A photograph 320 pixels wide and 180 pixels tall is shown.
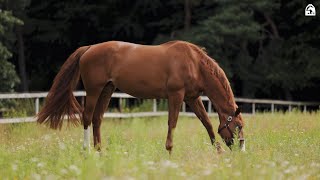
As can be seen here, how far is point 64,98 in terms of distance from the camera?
36.0 feet

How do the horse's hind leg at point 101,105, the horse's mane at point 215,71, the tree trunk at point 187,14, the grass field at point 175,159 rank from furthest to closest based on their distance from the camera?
the tree trunk at point 187,14 < the horse's hind leg at point 101,105 < the horse's mane at point 215,71 < the grass field at point 175,159

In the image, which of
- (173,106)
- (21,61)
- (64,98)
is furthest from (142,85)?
(21,61)

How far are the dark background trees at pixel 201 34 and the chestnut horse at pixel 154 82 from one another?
54.4 ft

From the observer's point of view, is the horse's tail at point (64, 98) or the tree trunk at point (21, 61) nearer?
the horse's tail at point (64, 98)

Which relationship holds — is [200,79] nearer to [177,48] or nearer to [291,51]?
[177,48]

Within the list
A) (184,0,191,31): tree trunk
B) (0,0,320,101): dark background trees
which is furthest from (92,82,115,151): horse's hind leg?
(184,0,191,31): tree trunk

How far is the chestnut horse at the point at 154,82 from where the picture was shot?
32.7 feet

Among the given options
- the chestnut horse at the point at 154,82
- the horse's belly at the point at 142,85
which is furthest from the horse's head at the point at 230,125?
the horse's belly at the point at 142,85

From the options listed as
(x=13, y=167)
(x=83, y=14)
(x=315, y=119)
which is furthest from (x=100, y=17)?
(x=13, y=167)

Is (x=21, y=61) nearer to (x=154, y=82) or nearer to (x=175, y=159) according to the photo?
(x=154, y=82)

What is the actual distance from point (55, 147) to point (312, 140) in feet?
14.3

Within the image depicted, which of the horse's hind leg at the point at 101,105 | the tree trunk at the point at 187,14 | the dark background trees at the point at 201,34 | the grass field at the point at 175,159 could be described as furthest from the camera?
the tree trunk at the point at 187,14

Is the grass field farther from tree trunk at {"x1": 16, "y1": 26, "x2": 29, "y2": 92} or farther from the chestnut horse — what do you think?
tree trunk at {"x1": 16, "y1": 26, "x2": 29, "y2": 92}

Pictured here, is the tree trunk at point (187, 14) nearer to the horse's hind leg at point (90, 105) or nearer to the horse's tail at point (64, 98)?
the horse's tail at point (64, 98)
